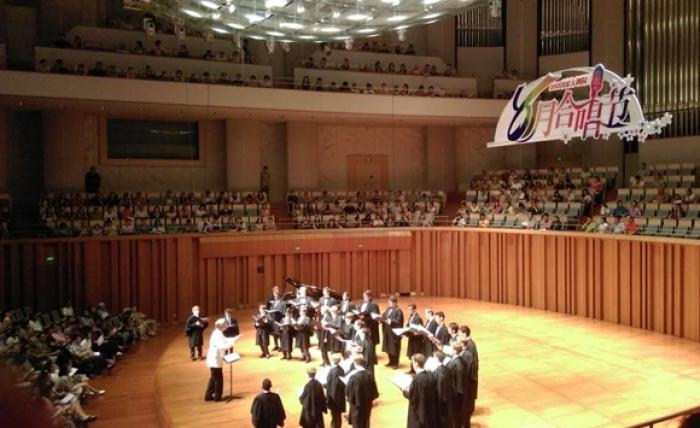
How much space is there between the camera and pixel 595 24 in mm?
24188

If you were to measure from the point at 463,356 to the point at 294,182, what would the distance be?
54.2ft

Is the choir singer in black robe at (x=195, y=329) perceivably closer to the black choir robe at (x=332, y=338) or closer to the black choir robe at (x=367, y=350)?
the black choir robe at (x=332, y=338)

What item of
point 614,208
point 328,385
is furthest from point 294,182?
point 328,385

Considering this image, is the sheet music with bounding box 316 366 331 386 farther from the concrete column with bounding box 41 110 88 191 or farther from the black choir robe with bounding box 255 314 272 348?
the concrete column with bounding box 41 110 88 191

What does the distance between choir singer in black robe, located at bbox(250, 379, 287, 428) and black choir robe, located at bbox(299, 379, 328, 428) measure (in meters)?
0.42

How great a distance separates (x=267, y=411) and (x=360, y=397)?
138 cm

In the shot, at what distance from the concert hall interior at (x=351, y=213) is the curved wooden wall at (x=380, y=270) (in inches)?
2.6

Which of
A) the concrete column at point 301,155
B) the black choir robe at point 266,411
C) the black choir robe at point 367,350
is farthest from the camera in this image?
the concrete column at point 301,155

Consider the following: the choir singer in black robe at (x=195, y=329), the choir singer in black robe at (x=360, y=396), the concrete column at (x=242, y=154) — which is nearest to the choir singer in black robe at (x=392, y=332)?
the choir singer in black robe at (x=360, y=396)

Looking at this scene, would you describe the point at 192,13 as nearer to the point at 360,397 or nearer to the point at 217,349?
the point at 217,349

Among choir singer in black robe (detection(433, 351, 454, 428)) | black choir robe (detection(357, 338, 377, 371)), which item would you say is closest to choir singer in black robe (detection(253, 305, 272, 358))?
black choir robe (detection(357, 338, 377, 371))

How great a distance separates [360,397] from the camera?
29.2 feet

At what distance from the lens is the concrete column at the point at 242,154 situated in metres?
23.9

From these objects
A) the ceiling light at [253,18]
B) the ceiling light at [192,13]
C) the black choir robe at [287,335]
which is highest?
the ceiling light at [192,13]
